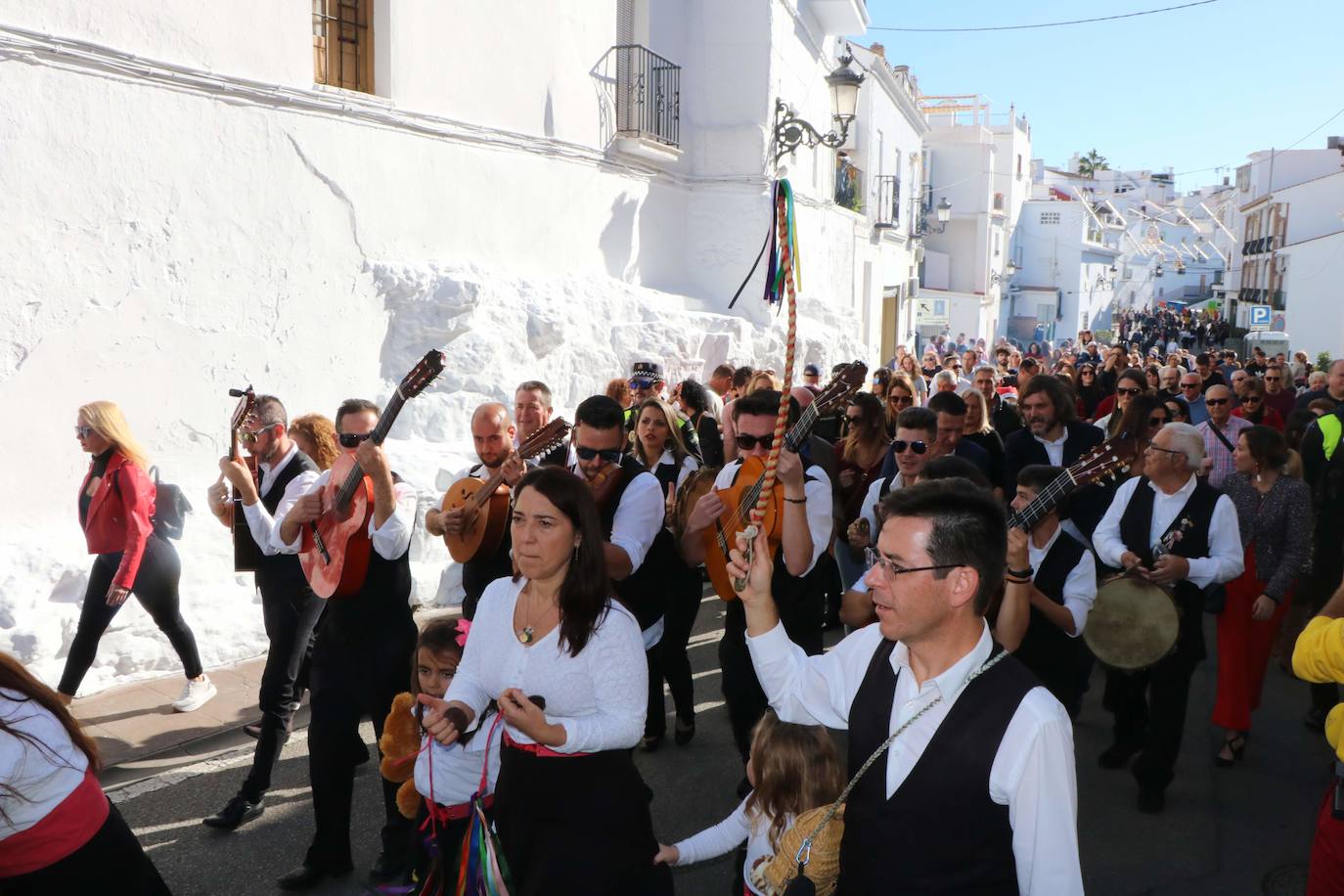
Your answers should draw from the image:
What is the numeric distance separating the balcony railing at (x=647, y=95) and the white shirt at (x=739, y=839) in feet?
32.1

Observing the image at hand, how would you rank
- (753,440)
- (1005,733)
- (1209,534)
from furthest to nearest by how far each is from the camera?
(1209,534) < (753,440) < (1005,733)

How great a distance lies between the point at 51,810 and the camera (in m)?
2.80

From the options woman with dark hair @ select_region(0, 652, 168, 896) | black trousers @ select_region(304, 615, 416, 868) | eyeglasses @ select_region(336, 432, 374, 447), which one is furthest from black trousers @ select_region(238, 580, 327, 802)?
woman with dark hair @ select_region(0, 652, 168, 896)

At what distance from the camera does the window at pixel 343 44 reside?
8.38 meters

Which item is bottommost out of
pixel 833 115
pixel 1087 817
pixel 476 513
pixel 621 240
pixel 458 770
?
pixel 1087 817

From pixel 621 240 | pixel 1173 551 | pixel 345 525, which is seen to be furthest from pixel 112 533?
pixel 621 240

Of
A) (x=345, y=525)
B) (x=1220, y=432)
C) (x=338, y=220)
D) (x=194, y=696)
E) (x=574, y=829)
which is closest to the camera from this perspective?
(x=574, y=829)

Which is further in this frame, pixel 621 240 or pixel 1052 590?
pixel 621 240

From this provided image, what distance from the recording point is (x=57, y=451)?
6.52 m

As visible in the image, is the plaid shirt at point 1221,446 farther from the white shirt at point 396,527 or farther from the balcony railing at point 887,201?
the balcony railing at point 887,201

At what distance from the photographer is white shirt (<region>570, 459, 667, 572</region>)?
461 centimetres

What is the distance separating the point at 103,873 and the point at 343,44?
738cm

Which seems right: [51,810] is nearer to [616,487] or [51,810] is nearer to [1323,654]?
[616,487]

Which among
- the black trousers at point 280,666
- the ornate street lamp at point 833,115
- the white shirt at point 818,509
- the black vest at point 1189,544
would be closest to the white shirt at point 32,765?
the black trousers at point 280,666
